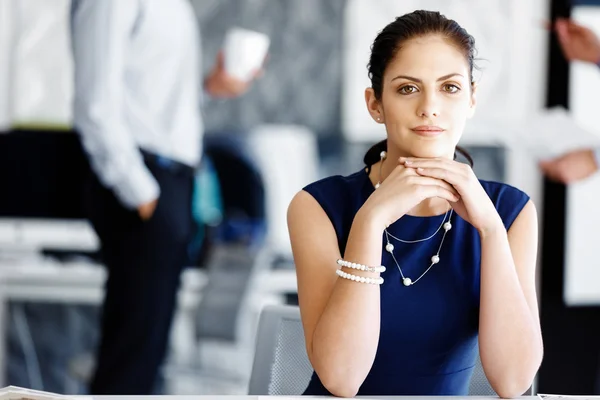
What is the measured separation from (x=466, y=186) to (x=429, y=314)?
23 cm

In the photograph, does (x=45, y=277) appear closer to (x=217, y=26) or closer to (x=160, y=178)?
(x=160, y=178)

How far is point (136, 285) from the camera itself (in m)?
3.30

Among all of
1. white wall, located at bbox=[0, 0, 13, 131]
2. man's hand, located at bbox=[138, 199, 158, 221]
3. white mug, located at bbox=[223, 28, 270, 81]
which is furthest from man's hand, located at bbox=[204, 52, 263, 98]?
white wall, located at bbox=[0, 0, 13, 131]

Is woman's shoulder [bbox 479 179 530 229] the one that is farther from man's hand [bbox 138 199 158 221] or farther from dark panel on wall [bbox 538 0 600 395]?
dark panel on wall [bbox 538 0 600 395]

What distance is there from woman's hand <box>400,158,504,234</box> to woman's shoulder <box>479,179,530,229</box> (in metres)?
0.10

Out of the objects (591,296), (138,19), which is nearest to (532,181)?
(591,296)

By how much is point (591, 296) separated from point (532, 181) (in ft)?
1.84

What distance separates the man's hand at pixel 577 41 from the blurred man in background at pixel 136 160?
161 centimetres

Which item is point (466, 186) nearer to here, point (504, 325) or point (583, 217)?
point (504, 325)

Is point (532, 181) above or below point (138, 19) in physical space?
below

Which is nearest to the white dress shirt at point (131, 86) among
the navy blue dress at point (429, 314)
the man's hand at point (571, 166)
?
the man's hand at point (571, 166)

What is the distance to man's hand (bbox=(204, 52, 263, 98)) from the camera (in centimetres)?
349

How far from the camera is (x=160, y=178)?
3.31 m

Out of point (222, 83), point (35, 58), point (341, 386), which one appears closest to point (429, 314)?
point (341, 386)
